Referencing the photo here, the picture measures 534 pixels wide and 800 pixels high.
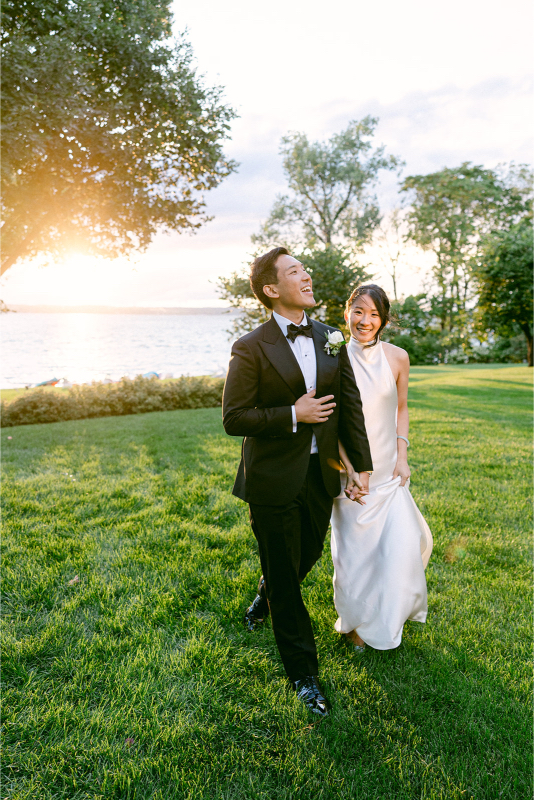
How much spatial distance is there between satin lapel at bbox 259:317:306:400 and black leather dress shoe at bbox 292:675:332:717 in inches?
71.9

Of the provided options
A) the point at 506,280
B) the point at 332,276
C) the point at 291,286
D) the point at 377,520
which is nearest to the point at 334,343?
the point at 291,286

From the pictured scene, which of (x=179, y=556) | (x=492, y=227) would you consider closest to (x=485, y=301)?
(x=179, y=556)

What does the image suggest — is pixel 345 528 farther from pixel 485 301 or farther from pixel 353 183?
pixel 353 183

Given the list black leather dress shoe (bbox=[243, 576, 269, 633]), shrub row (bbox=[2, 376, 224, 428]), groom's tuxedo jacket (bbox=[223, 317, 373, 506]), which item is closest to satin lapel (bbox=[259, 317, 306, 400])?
groom's tuxedo jacket (bbox=[223, 317, 373, 506])

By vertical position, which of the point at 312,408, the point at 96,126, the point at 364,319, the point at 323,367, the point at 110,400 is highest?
the point at 96,126

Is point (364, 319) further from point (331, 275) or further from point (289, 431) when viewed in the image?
point (331, 275)

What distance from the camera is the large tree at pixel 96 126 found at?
8477 mm

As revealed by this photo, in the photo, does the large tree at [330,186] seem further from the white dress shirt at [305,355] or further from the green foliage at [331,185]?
the white dress shirt at [305,355]

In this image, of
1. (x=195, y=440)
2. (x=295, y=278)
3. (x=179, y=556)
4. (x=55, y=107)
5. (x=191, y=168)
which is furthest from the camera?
(x=191, y=168)

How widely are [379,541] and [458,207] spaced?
42.6m

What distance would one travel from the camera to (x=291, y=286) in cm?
285

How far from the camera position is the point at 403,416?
356cm

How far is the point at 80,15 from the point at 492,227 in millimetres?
37420

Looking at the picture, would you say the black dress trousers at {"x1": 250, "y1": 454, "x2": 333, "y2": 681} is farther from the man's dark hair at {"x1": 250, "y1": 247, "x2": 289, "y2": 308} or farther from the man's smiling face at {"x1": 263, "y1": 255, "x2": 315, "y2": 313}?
the man's dark hair at {"x1": 250, "y1": 247, "x2": 289, "y2": 308}
